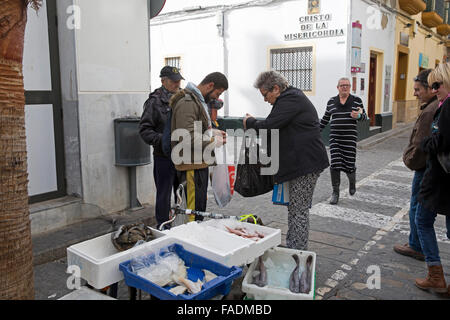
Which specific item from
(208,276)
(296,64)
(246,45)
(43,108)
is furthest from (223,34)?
(208,276)

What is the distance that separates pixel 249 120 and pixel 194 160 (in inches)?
24.6

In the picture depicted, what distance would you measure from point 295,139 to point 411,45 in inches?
646

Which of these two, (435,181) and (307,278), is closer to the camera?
(307,278)

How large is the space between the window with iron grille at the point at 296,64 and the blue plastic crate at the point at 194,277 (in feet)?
32.9

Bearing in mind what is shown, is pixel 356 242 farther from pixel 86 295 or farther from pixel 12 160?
pixel 12 160

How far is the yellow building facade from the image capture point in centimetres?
1556

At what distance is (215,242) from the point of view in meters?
2.72

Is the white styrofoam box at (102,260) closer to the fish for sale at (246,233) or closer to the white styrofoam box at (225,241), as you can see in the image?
the white styrofoam box at (225,241)

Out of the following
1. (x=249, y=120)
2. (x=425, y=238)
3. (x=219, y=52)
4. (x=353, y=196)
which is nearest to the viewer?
(x=425, y=238)

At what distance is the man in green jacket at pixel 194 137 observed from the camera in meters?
3.51

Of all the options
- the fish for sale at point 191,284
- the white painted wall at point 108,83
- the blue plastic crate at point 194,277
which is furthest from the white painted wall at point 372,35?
the fish for sale at point 191,284

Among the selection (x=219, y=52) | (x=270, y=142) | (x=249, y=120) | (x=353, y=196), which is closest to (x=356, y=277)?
(x=270, y=142)
